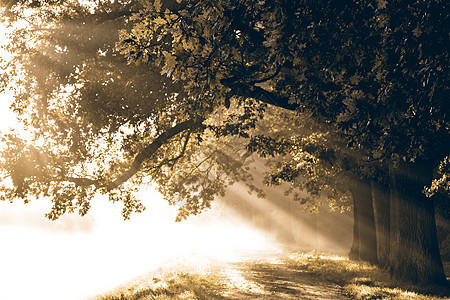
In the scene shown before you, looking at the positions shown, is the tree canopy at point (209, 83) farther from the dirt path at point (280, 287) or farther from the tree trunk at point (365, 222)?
the dirt path at point (280, 287)

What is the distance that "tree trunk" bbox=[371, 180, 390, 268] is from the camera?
16312 millimetres

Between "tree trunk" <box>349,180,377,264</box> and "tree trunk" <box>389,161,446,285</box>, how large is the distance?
6.72 m

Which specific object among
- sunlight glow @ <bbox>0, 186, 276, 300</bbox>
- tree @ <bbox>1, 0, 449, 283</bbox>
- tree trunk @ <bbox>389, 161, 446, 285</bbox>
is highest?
tree @ <bbox>1, 0, 449, 283</bbox>

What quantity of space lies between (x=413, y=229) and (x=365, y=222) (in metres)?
7.72

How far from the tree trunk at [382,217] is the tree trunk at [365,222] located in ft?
11.0

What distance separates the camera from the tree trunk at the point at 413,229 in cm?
1291

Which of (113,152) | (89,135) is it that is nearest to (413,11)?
(89,135)

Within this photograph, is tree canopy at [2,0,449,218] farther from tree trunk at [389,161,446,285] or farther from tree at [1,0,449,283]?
tree trunk at [389,161,446,285]

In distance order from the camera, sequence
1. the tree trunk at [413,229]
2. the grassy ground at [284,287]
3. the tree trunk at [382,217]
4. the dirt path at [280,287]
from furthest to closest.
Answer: the tree trunk at [382,217], the tree trunk at [413,229], the dirt path at [280,287], the grassy ground at [284,287]

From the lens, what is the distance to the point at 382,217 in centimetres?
1661

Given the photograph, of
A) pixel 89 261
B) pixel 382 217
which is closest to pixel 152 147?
pixel 382 217

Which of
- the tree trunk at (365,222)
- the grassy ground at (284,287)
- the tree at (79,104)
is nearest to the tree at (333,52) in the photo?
the tree at (79,104)

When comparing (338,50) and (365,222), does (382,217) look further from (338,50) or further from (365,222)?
Result: (338,50)

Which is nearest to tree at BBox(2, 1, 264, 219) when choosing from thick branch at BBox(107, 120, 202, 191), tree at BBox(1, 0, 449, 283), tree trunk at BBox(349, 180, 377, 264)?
thick branch at BBox(107, 120, 202, 191)
